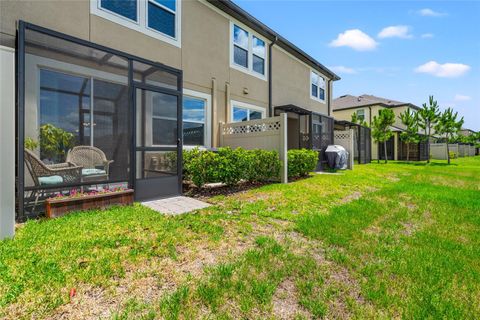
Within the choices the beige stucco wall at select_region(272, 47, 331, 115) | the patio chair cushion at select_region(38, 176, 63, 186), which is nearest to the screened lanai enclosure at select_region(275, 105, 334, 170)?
the beige stucco wall at select_region(272, 47, 331, 115)

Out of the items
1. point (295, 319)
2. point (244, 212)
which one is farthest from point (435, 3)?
point (295, 319)

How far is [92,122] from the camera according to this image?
15.9 feet

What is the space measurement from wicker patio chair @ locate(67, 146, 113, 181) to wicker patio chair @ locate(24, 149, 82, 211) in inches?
5.7

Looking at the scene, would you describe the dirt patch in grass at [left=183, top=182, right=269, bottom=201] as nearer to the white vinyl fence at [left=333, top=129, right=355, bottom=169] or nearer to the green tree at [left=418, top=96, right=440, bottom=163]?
the white vinyl fence at [left=333, top=129, right=355, bottom=169]

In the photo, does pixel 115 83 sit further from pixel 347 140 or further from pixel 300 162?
pixel 347 140

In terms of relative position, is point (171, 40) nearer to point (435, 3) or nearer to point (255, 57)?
point (255, 57)

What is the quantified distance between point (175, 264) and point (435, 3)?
11.1 meters

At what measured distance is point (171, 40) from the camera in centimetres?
732

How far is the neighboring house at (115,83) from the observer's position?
4.23 meters

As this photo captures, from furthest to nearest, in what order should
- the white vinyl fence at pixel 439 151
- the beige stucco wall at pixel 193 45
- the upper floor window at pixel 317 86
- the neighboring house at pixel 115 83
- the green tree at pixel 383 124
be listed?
the white vinyl fence at pixel 439 151, the green tree at pixel 383 124, the upper floor window at pixel 317 86, the beige stucco wall at pixel 193 45, the neighboring house at pixel 115 83

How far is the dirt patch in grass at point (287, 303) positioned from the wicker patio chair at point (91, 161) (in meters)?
4.03

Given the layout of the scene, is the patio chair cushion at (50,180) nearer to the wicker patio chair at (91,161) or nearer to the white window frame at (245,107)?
the wicker patio chair at (91,161)

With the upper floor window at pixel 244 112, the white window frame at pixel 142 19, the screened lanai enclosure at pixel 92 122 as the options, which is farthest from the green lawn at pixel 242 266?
the upper floor window at pixel 244 112

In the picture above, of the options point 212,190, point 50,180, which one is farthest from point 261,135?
point 50,180
